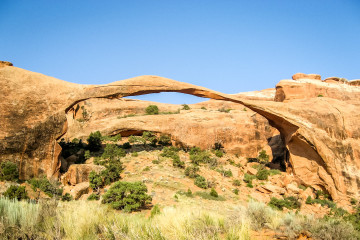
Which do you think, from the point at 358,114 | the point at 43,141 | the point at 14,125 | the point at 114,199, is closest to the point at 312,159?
the point at 358,114

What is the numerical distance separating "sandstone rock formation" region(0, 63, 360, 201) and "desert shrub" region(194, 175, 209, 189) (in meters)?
5.20

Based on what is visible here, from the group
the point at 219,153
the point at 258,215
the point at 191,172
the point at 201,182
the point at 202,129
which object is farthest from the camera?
the point at 202,129

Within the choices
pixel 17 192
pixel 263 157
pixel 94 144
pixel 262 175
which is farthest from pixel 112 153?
pixel 263 157

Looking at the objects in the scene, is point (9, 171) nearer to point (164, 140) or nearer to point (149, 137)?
point (164, 140)

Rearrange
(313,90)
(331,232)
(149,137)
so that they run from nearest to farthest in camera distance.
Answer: (331,232)
(149,137)
(313,90)

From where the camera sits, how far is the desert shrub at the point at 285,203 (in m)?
14.5

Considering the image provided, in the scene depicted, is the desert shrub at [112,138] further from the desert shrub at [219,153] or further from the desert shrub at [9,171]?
the desert shrub at [9,171]

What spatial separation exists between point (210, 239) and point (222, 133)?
20.4m

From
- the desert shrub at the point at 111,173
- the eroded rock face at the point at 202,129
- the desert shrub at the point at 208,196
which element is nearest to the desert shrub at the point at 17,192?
the desert shrub at the point at 111,173

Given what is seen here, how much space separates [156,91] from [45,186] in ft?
26.4

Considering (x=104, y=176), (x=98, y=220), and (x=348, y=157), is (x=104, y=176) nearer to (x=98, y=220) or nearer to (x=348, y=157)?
(x=98, y=220)

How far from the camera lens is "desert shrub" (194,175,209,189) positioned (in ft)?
52.6

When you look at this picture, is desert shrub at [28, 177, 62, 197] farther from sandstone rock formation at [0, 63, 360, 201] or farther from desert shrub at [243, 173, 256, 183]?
desert shrub at [243, 173, 256, 183]

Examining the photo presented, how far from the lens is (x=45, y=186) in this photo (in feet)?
43.9
